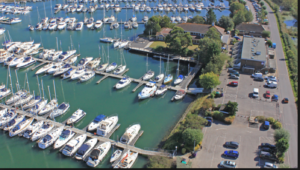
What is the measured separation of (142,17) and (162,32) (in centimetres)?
3431

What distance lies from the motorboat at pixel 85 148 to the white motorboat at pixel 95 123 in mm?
3402

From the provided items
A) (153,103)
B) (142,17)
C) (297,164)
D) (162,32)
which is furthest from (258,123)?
(142,17)

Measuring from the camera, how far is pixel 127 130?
152 feet

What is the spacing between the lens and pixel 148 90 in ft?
194

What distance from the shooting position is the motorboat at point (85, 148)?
41562mm

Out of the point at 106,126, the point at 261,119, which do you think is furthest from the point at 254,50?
the point at 106,126

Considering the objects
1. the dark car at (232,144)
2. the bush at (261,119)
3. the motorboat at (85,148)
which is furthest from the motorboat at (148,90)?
the bush at (261,119)

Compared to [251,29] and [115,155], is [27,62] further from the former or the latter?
[251,29]

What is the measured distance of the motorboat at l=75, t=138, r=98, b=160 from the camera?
41562 mm

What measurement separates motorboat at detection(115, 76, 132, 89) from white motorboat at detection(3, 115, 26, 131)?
70.1 feet

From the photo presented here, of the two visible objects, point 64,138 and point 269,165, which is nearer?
point 269,165

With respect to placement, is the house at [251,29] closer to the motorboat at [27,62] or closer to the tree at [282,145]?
the tree at [282,145]

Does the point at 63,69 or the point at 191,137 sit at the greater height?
the point at 63,69

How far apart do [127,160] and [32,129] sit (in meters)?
19.2
